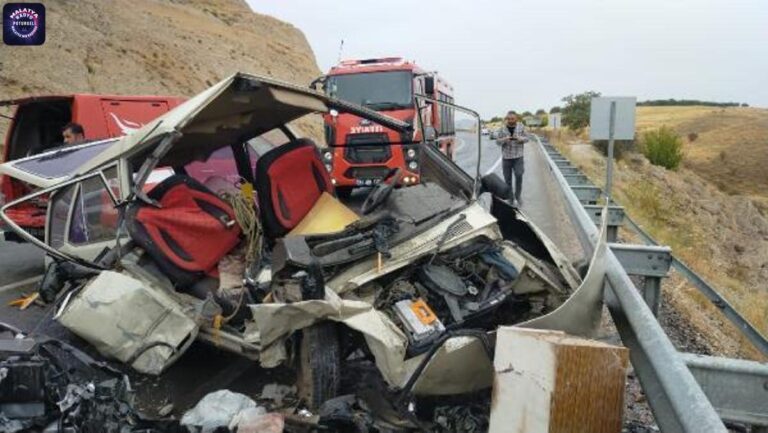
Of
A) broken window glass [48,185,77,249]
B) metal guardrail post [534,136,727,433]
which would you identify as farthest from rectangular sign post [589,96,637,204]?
broken window glass [48,185,77,249]

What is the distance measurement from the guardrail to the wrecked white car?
0.72 m

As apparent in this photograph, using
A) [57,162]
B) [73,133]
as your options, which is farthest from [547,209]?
[57,162]

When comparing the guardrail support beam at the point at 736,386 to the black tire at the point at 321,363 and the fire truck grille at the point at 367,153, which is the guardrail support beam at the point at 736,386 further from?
the fire truck grille at the point at 367,153

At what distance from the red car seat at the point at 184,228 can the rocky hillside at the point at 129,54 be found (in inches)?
776

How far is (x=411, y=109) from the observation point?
523 inches

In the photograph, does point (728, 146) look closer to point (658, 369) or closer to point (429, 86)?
point (429, 86)

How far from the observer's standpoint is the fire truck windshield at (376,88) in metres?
13.4

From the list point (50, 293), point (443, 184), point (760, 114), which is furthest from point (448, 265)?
point (760, 114)

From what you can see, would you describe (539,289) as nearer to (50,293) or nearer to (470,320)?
(470,320)

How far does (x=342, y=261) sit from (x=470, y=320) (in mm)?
911

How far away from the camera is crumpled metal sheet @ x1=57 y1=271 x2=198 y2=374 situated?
174 inches

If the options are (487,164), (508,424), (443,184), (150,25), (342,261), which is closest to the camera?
(508,424)

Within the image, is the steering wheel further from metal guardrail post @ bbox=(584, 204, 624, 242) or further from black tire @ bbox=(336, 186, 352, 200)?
black tire @ bbox=(336, 186, 352, 200)

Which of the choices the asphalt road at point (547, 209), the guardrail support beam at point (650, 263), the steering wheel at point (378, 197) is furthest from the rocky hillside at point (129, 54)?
the guardrail support beam at point (650, 263)
